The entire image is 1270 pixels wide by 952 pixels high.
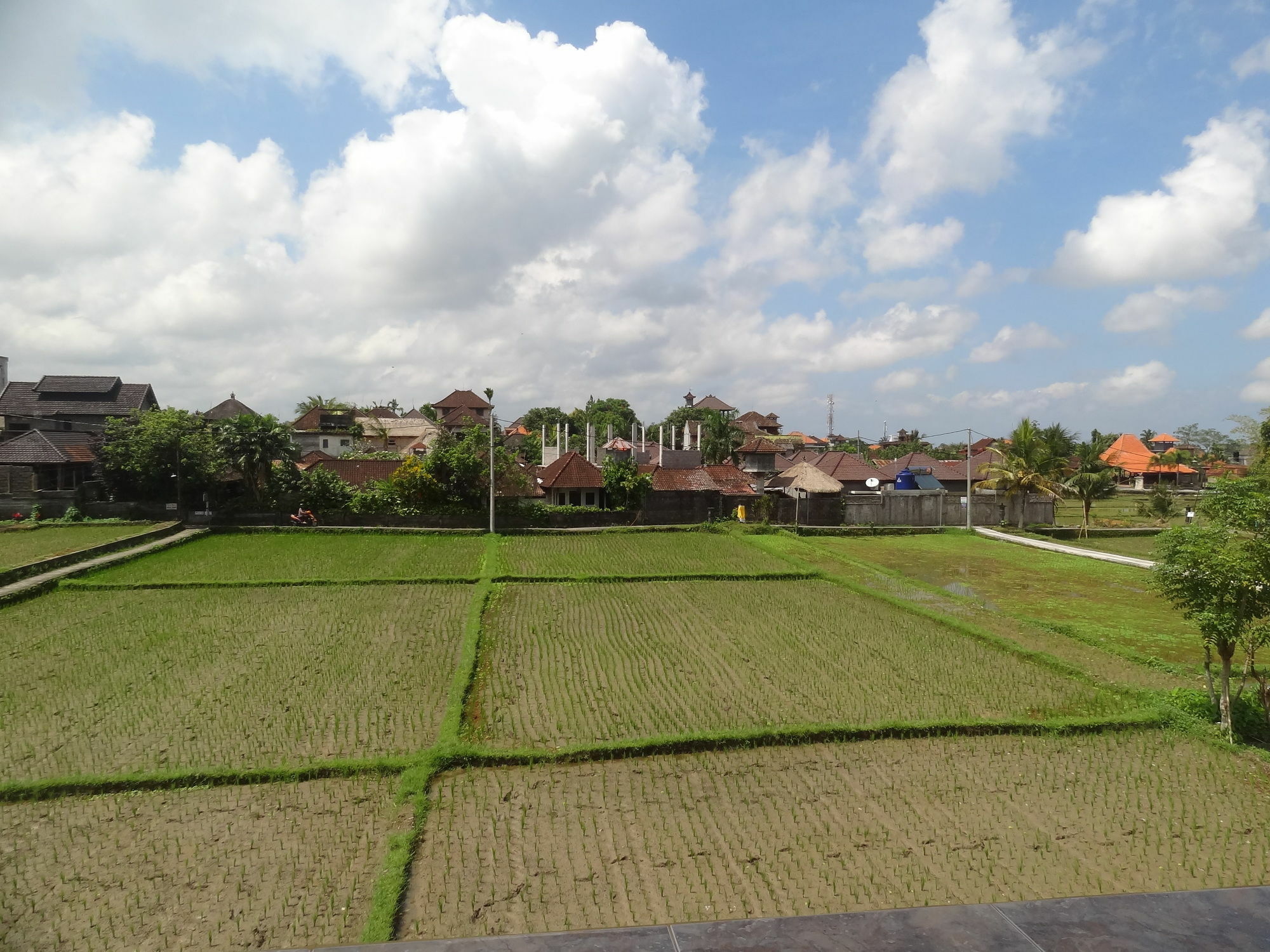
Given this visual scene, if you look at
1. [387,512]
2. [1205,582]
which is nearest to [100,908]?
[1205,582]

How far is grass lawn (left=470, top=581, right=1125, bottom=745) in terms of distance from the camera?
10.7 metres

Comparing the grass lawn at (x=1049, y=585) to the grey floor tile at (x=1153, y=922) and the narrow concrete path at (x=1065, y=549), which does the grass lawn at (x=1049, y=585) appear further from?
the grey floor tile at (x=1153, y=922)

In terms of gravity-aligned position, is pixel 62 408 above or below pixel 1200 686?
above

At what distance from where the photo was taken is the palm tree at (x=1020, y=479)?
3394 cm

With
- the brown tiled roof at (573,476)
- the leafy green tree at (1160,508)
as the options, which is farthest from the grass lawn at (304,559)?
the leafy green tree at (1160,508)

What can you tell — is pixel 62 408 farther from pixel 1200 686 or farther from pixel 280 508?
pixel 1200 686

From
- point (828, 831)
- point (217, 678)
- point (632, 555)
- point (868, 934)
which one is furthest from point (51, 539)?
point (868, 934)

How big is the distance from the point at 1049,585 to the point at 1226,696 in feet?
37.7

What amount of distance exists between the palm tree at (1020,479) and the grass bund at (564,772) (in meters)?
19.7

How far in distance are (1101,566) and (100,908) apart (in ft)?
86.3

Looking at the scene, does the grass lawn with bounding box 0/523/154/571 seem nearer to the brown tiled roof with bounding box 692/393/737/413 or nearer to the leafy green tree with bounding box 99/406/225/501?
the leafy green tree with bounding box 99/406/225/501

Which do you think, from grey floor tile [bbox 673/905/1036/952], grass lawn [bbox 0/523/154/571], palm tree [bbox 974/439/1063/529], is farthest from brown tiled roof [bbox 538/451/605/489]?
grey floor tile [bbox 673/905/1036/952]

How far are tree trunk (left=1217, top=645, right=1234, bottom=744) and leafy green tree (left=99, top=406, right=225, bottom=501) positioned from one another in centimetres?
3252

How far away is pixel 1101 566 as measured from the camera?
2391 cm
